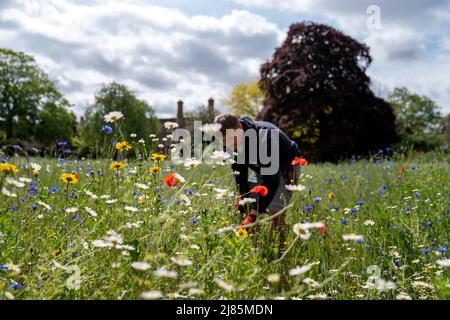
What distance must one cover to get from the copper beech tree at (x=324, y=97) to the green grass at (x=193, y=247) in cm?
1320

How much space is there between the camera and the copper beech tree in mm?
18375

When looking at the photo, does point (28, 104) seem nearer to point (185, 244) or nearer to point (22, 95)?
point (22, 95)

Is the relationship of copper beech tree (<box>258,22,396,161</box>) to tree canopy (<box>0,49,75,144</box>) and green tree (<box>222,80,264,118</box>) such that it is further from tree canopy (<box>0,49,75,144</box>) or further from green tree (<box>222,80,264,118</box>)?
tree canopy (<box>0,49,75,144</box>)

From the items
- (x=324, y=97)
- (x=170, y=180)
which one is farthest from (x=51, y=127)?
(x=170, y=180)

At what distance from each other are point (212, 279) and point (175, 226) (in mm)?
757

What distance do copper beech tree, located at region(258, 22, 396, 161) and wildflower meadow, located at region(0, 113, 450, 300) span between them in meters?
13.3

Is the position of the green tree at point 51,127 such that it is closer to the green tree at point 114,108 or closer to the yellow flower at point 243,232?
the green tree at point 114,108

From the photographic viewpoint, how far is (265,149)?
4082mm

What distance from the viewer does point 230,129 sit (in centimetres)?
367

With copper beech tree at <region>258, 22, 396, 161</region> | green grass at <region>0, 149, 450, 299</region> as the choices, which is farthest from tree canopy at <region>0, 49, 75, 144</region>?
green grass at <region>0, 149, 450, 299</region>

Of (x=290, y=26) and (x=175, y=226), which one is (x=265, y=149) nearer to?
(x=175, y=226)

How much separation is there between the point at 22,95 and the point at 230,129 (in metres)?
33.4

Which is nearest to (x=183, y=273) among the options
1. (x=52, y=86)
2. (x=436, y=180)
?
(x=436, y=180)

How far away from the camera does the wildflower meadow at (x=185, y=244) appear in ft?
7.12
